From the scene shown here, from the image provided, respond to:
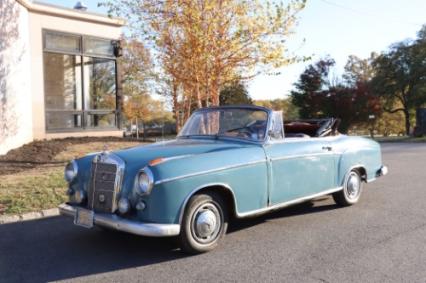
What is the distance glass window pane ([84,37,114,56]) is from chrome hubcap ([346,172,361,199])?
1210 cm

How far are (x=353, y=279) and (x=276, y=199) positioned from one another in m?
1.67

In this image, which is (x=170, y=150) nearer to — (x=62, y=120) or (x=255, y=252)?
(x=255, y=252)

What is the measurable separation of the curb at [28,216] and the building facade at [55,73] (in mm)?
6048

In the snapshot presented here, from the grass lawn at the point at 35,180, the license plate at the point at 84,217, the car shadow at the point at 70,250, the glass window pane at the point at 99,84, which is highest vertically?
the glass window pane at the point at 99,84

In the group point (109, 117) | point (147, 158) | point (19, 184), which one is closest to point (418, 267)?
point (147, 158)

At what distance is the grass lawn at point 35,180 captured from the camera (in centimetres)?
681

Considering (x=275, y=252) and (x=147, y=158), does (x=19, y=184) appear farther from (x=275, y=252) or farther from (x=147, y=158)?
(x=275, y=252)

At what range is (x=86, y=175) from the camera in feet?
16.2

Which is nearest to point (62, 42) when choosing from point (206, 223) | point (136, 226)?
point (206, 223)

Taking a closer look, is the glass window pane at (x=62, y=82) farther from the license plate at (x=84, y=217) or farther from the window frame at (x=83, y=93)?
the license plate at (x=84, y=217)

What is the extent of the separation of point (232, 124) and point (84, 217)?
2.27 m

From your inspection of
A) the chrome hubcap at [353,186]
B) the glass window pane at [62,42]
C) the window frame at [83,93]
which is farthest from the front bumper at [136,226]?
the glass window pane at [62,42]

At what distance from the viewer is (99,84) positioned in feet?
55.3

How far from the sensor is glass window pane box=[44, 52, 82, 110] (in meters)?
15.1
